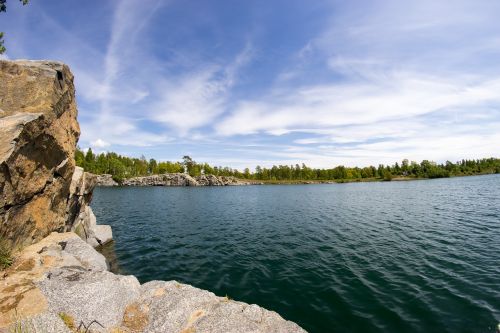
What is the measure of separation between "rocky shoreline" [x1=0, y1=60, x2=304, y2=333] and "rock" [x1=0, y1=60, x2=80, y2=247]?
0.19 ft

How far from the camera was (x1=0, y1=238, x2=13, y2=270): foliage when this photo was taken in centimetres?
1265

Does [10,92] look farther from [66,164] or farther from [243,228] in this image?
[243,228]

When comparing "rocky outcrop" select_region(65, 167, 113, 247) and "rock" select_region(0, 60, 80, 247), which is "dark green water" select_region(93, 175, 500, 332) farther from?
"rock" select_region(0, 60, 80, 247)

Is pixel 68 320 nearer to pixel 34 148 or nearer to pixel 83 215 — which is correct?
pixel 34 148

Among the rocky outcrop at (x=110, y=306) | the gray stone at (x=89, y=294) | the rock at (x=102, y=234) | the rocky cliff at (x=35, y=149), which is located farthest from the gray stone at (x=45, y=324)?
the rock at (x=102, y=234)

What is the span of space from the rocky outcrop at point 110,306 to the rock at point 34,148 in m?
3.48

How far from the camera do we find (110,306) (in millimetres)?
10727

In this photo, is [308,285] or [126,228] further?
[126,228]

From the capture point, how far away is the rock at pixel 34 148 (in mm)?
14414

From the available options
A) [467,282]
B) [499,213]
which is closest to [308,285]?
[467,282]

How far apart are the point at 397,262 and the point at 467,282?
4884 millimetres

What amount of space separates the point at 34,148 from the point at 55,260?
741 cm

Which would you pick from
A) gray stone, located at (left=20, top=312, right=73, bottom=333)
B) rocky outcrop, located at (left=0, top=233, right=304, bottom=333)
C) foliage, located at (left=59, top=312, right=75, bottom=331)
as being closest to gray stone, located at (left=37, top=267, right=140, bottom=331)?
rocky outcrop, located at (left=0, top=233, right=304, bottom=333)

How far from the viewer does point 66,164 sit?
70.3 feet
